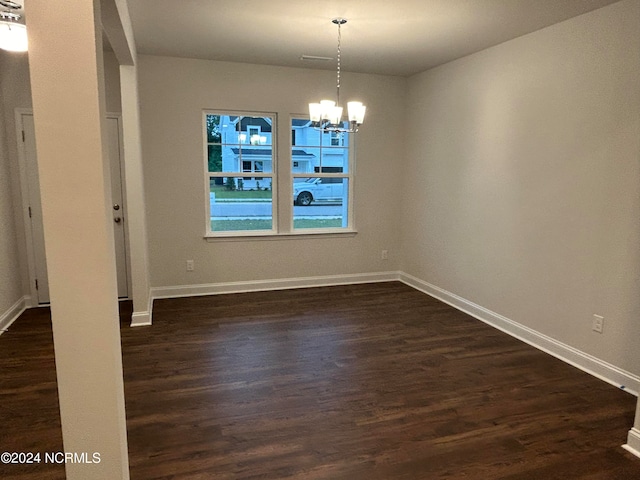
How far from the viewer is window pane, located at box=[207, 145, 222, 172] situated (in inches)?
194

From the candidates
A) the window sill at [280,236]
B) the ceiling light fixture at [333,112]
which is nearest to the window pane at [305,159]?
the window sill at [280,236]

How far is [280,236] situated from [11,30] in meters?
3.38

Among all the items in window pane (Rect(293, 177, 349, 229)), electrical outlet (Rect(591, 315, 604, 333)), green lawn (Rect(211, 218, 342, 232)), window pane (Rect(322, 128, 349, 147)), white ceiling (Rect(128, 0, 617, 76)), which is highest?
white ceiling (Rect(128, 0, 617, 76))

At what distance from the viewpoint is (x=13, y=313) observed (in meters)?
4.14

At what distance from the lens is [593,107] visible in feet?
10.1

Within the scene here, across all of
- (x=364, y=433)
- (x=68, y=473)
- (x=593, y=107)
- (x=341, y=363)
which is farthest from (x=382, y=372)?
(x=593, y=107)

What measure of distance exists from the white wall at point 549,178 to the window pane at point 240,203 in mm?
2015

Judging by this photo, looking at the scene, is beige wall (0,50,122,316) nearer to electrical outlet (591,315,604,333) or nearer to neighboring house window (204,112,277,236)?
neighboring house window (204,112,277,236)

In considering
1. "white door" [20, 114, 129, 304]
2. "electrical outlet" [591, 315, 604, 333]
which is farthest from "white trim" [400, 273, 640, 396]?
"white door" [20, 114, 129, 304]

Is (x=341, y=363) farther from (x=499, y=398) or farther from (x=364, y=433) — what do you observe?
(x=499, y=398)

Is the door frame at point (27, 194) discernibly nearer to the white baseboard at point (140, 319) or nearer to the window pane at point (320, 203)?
the white baseboard at point (140, 319)

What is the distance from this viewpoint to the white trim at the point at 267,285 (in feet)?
16.2

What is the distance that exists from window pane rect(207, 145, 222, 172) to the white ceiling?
974mm

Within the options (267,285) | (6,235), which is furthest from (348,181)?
(6,235)
